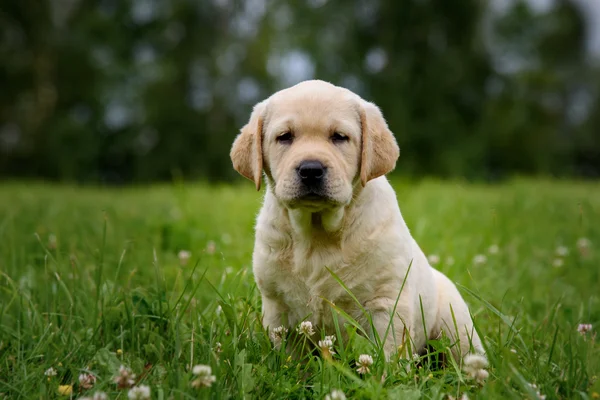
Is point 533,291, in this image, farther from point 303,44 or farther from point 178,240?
point 303,44

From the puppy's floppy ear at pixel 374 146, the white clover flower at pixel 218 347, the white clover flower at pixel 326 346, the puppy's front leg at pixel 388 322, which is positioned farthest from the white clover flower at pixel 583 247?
the white clover flower at pixel 218 347

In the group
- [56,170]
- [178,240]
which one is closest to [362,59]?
[56,170]

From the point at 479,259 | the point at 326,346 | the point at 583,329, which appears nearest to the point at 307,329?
the point at 326,346

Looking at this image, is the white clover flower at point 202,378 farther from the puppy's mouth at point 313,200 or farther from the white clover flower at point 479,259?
the white clover flower at point 479,259

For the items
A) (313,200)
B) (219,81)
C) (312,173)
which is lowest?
(219,81)

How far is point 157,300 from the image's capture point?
9.08ft

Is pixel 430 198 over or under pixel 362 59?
under

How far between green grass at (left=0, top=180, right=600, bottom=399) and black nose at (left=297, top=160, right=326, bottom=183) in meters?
0.64

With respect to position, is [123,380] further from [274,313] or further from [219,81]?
[219,81]

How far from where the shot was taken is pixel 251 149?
3119 millimetres

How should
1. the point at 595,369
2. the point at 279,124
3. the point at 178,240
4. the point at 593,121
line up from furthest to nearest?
the point at 593,121 → the point at 178,240 → the point at 279,124 → the point at 595,369

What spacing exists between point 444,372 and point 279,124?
1350mm

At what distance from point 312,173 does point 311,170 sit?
1 cm

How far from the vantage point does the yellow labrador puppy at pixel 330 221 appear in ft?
9.02
